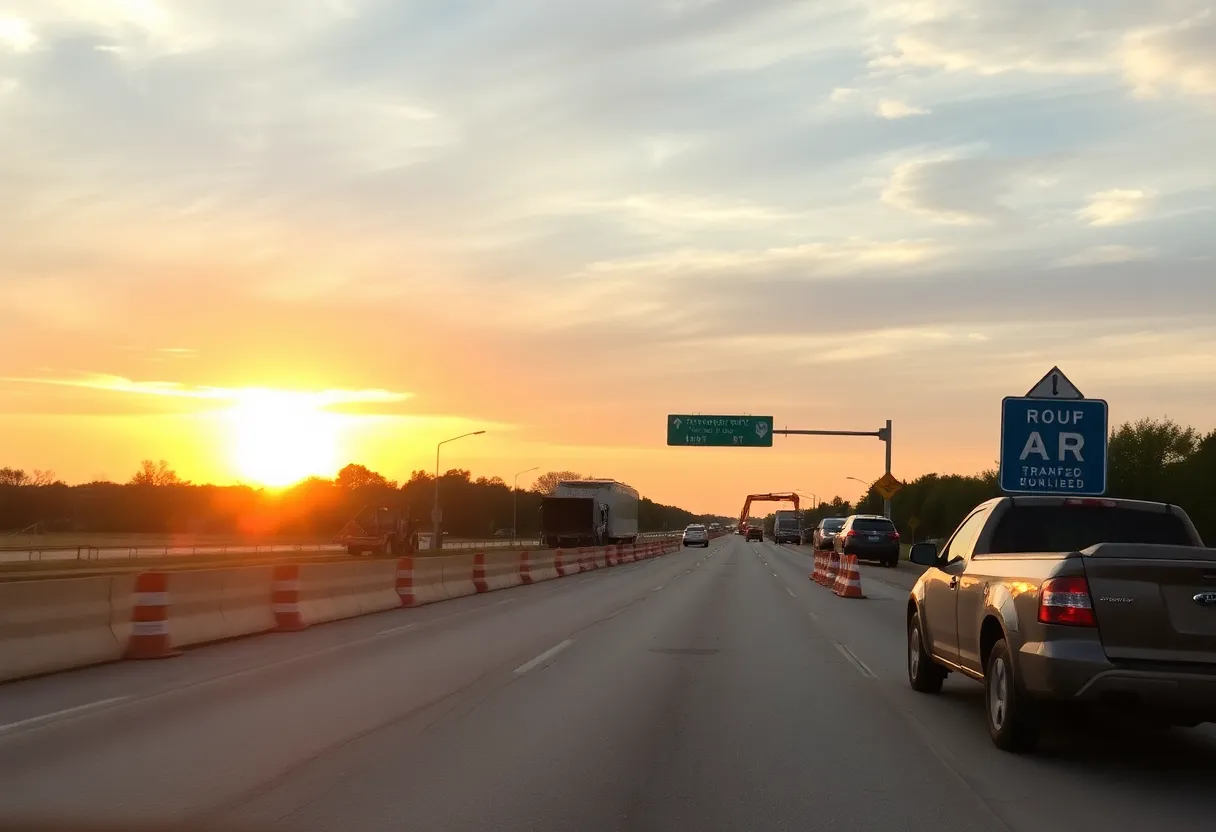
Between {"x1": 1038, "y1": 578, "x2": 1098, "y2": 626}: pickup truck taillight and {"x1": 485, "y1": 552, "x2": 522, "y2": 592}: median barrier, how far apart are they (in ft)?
76.9

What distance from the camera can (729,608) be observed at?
2477 centimetres

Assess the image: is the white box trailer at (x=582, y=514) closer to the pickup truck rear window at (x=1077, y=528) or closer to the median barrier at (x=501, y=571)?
the median barrier at (x=501, y=571)

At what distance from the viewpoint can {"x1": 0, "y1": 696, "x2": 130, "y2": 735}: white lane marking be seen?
948 cm

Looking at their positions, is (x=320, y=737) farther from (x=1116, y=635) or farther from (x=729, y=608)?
(x=729, y=608)

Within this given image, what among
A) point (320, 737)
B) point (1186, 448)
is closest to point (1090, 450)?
point (320, 737)

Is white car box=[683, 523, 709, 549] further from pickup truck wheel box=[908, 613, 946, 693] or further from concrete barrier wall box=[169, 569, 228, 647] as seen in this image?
pickup truck wheel box=[908, 613, 946, 693]

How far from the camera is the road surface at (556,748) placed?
6.82m

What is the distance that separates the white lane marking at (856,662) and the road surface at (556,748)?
43mm

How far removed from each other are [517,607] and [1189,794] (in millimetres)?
17618

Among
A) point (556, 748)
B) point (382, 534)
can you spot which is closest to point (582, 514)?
point (382, 534)

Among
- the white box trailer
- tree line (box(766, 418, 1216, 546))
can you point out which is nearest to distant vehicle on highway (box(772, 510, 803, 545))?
tree line (box(766, 418, 1216, 546))

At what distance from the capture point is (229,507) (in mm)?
150750

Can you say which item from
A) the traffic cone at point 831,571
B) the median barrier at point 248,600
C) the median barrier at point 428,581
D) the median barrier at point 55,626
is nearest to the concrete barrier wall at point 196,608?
the median barrier at point 248,600

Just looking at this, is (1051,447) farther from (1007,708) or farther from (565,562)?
(565,562)
